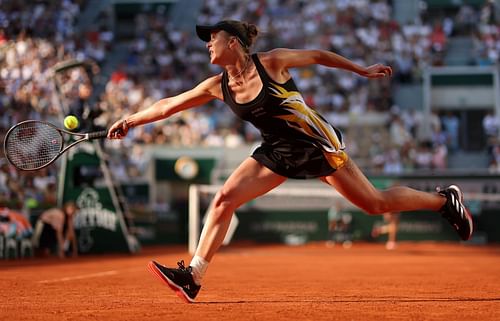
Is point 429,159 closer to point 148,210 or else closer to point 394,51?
point 394,51

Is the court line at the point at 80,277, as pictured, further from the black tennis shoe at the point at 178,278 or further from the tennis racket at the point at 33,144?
the black tennis shoe at the point at 178,278

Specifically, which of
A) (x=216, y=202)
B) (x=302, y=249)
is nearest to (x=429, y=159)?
(x=302, y=249)

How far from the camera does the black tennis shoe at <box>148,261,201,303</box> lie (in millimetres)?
7559

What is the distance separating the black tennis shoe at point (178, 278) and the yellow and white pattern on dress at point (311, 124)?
1533 millimetres

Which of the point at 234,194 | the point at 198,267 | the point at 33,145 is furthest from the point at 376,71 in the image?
the point at 33,145

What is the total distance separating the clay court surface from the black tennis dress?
1.20m

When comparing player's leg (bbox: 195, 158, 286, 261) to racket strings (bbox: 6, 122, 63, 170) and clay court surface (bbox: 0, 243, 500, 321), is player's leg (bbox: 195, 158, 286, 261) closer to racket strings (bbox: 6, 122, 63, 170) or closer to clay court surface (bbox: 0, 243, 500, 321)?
clay court surface (bbox: 0, 243, 500, 321)

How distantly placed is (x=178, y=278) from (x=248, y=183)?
100 cm

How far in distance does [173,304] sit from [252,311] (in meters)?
0.84

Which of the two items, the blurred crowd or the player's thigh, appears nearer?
the player's thigh

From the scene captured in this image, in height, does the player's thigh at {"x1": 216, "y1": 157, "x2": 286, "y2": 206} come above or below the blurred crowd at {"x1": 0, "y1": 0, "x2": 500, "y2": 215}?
below

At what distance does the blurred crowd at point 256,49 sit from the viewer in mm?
23047

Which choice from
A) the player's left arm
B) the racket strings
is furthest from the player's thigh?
the racket strings

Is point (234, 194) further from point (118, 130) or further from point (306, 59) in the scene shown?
point (306, 59)
